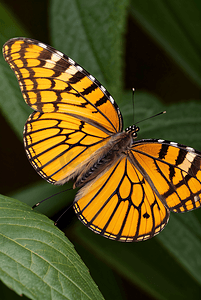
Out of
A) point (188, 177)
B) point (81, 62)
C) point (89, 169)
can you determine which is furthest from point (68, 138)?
point (188, 177)

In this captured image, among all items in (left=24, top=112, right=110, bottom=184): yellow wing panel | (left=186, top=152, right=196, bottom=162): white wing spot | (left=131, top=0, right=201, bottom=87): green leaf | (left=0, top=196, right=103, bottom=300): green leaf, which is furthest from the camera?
(left=131, top=0, right=201, bottom=87): green leaf

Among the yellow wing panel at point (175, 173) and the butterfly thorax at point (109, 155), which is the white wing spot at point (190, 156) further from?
A: the butterfly thorax at point (109, 155)

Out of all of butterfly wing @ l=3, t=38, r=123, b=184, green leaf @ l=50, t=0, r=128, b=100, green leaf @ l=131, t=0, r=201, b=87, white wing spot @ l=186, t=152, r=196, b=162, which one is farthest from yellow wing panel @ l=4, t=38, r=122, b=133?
green leaf @ l=131, t=0, r=201, b=87

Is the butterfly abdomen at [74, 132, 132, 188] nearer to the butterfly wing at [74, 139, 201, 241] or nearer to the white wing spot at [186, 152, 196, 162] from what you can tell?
the butterfly wing at [74, 139, 201, 241]

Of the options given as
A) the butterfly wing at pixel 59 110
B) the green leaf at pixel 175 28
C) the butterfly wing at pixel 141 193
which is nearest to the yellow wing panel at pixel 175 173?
the butterfly wing at pixel 141 193

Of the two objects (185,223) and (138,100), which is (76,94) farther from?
(185,223)
